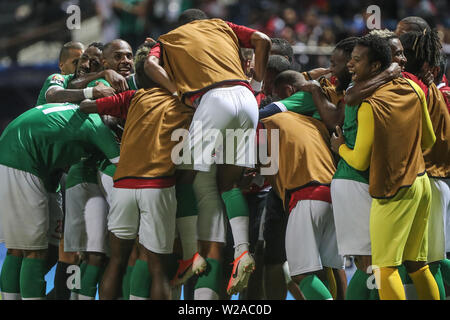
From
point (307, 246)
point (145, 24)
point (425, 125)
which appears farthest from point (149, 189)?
point (145, 24)

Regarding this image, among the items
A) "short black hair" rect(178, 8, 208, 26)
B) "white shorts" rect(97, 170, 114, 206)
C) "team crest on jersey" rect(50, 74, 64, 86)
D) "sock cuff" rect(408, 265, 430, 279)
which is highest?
"short black hair" rect(178, 8, 208, 26)

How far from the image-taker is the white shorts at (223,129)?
3.80 m

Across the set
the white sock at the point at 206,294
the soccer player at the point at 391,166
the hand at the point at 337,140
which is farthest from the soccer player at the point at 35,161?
the soccer player at the point at 391,166

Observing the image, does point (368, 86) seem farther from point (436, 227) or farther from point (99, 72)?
point (99, 72)

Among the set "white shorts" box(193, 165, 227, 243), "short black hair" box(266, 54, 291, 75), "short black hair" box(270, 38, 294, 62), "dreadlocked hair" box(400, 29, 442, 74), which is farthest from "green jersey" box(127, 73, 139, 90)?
"dreadlocked hair" box(400, 29, 442, 74)

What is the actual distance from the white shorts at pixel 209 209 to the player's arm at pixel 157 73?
1.63 feet

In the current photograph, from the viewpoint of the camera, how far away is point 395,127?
358 cm

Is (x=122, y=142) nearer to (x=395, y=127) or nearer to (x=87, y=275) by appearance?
(x=87, y=275)

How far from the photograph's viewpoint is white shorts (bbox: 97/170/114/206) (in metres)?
4.21

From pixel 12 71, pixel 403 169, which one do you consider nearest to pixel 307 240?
pixel 403 169

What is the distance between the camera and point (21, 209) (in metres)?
4.12

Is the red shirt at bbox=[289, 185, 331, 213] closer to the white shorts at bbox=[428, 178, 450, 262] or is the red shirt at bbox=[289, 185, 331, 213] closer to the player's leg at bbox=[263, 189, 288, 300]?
the player's leg at bbox=[263, 189, 288, 300]

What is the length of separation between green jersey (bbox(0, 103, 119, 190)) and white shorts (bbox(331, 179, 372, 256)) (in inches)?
49.3
